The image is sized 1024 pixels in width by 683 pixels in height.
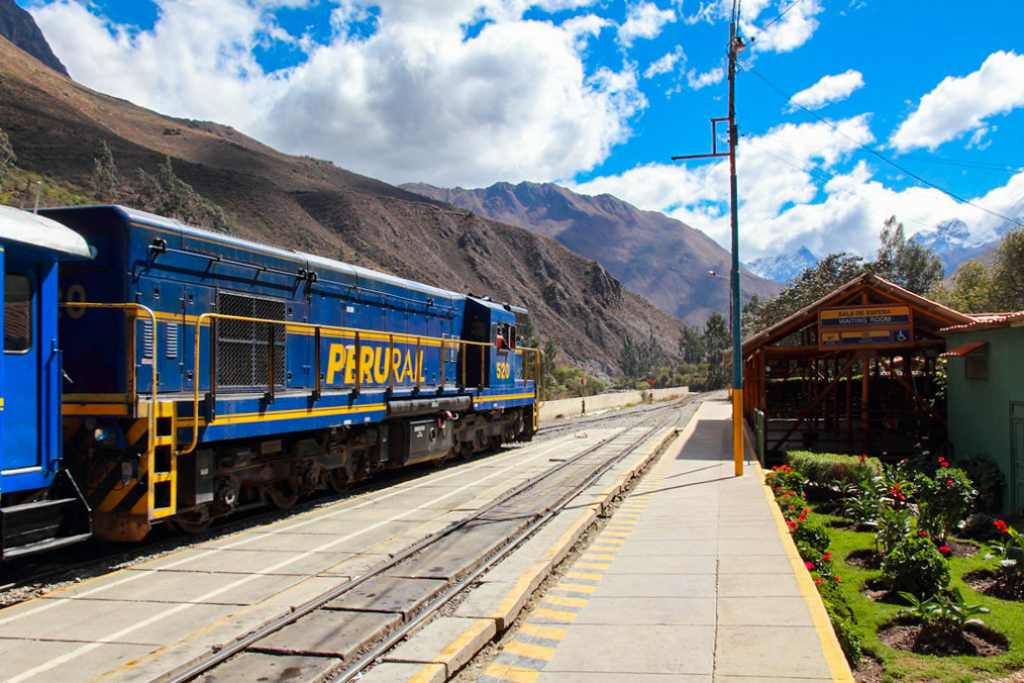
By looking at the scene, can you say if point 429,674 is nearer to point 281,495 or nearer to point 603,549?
point 603,549

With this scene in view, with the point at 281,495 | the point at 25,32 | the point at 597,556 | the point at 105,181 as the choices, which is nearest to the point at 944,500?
the point at 597,556

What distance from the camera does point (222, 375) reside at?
413 inches

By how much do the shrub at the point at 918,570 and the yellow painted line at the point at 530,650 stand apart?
436cm

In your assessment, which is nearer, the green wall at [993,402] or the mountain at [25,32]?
the green wall at [993,402]

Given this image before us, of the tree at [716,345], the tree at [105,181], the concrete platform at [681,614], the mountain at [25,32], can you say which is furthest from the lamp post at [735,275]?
the mountain at [25,32]

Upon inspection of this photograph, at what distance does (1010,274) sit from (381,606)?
57.0 metres

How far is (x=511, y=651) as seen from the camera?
6.12m

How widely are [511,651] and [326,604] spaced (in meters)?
1.99

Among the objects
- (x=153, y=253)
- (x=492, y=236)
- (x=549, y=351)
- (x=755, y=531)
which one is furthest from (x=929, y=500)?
(x=492, y=236)

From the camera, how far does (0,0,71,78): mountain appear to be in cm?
15575

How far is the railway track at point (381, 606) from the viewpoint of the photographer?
5590mm

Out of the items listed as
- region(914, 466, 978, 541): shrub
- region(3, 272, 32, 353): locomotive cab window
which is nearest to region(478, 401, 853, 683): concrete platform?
region(914, 466, 978, 541): shrub

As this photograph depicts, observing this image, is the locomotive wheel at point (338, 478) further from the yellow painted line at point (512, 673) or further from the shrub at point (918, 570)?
the shrub at point (918, 570)

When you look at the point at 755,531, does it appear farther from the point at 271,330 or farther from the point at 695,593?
the point at 271,330
